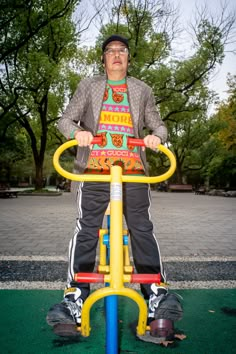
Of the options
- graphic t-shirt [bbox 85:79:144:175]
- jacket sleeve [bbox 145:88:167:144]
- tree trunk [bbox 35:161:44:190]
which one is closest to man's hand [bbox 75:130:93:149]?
graphic t-shirt [bbox 85:79:144:175]

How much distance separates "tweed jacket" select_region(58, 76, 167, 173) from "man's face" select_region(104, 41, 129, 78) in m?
0.10

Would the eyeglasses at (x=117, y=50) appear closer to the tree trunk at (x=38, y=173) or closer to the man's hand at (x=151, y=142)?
the man's hand at (x=151, y=142)

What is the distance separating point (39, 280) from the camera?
2.96 meters

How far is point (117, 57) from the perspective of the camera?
82.5 inches

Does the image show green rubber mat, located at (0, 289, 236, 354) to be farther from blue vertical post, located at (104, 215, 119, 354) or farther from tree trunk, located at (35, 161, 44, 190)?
tree trunk, located at (35, 161, 44, 190)

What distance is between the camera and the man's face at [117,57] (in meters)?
2.10

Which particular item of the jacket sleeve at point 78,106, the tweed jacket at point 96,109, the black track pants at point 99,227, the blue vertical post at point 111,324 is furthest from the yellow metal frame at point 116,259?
the jacket sleeve at point 78,106

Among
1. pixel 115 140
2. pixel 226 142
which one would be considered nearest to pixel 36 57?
pixel 226 142

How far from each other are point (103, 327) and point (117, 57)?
1.84 m

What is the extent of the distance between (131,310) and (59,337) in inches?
24.7

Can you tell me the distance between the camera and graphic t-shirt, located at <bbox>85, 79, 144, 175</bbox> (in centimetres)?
204

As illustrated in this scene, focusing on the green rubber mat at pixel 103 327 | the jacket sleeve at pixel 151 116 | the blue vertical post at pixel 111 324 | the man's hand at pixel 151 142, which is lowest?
the green rubber mat at pixel 103 327

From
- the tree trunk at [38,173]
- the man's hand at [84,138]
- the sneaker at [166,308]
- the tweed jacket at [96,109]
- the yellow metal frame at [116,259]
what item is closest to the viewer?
the yellow metal frame at [116,259]

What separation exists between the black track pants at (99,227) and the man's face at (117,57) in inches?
32.2
